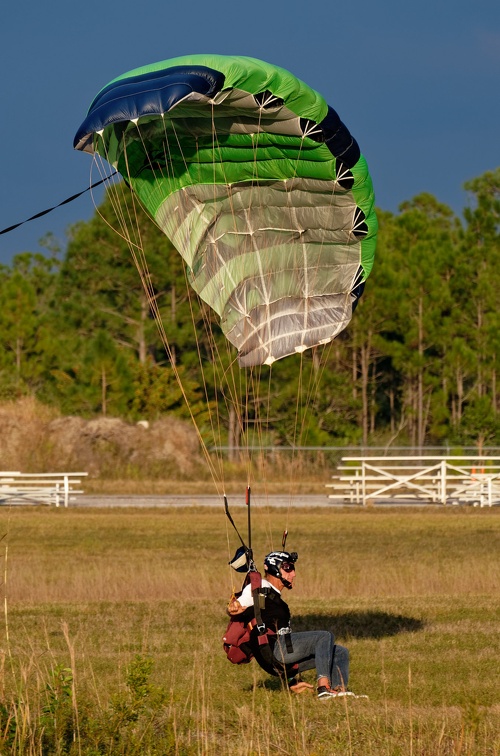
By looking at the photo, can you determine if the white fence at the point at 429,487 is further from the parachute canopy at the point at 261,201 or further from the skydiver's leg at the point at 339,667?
the skydiver's leg at the point at 339,667

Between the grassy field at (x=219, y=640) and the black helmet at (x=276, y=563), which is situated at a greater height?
the black helmet at (x=276, y=563)

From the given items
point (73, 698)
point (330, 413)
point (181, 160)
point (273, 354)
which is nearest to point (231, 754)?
point (73, 698)

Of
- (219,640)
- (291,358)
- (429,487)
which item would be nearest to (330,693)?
(219,640)

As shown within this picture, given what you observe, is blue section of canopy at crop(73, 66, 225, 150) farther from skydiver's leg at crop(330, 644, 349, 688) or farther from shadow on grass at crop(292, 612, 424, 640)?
shadow on grass at crop(292, 612, 424, 640)

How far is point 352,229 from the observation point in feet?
37.5

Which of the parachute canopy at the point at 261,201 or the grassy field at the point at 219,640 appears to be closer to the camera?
the grassy field at the point at 219,640

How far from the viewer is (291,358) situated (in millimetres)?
46344

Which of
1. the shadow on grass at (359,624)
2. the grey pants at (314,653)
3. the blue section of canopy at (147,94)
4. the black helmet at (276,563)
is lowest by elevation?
the shadow on grass at (359,624)

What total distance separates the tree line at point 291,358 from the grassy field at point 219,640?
764 inches

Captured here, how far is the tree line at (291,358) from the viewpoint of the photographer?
45.8 meters

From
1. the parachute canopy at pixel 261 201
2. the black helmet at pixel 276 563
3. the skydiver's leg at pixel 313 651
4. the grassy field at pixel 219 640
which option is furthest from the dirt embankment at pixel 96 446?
the skydiver's leg at pixel 313 651

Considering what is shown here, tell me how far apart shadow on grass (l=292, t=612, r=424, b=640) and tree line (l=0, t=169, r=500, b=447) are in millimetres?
31159

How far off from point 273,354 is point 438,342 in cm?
3713

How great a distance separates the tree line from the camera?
45.8m
